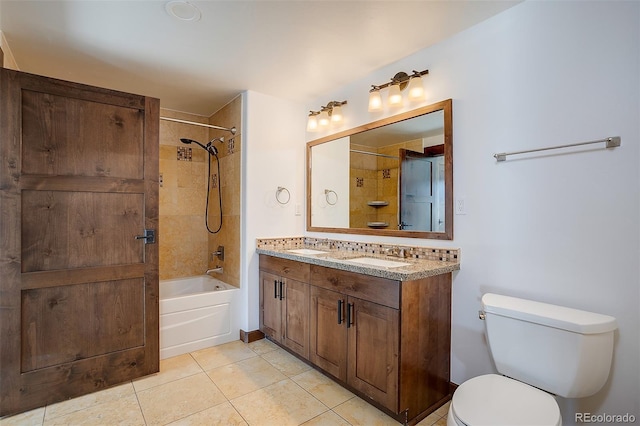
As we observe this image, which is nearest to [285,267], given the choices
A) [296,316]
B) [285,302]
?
[285,302]

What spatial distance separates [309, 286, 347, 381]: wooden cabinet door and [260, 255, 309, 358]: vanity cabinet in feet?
0.28

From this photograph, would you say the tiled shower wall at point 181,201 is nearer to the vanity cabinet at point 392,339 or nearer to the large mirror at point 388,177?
the large mirror at point 388,177

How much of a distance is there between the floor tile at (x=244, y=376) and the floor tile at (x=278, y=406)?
75 mm

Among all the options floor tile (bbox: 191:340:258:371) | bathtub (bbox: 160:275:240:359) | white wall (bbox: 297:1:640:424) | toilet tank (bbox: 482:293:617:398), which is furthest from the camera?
bathtub (bbox: 160:275:240:359)

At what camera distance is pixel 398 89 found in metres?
2.25

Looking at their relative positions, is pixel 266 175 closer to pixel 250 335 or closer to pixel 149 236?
pixel 149 236

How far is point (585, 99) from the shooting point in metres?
1.50

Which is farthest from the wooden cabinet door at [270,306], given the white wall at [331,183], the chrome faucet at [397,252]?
the chrome faucet at [397,252]

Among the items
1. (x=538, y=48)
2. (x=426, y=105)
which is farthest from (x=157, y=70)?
(x=538, y=48)

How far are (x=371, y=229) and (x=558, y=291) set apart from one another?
Result: 1.28 meters

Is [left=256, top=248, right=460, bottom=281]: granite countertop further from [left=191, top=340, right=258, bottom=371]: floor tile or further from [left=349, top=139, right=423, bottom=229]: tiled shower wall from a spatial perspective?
[left=191, top=340, right=258, bottom=371]: floor tile

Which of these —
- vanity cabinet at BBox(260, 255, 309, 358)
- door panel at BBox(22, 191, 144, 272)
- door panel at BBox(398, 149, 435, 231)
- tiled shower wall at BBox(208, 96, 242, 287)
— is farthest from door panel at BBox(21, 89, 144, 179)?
door panel at BBox(398, 149, 435, 231)

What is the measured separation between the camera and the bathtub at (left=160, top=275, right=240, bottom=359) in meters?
2.61

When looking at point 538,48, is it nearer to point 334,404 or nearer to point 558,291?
point 558,291
